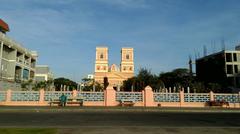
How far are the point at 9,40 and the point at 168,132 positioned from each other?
4299 centimetres

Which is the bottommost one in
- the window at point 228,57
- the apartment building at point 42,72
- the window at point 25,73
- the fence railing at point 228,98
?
the fence railing at point 228,98

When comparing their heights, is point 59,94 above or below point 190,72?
below

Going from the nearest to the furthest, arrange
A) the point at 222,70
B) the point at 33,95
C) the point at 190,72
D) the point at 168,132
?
the point at 168,132 < the point at 33,95 < the point at 222,70 < the point at 190,72

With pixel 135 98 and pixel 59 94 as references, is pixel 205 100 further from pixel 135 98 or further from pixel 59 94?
pixel 59 94

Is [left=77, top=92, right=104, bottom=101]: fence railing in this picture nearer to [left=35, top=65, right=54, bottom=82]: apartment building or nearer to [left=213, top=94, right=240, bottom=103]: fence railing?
[left=213, top=94, right=240, bottom=103]: fence railing

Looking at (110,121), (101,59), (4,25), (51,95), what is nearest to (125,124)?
(110,121)

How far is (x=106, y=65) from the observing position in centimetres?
11631

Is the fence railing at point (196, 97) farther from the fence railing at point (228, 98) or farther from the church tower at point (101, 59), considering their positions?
the church tower at point (101, 59)

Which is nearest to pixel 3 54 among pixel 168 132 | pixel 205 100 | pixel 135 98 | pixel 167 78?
pixel 135 98

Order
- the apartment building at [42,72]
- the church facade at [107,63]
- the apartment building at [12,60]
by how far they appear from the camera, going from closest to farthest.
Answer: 1. the apartment building at [12,60]
2. the apartment building at [42,72]
3. the church facade at [107,63]

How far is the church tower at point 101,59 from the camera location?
116188 millimetres

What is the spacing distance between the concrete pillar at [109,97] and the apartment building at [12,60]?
2123 centimetres

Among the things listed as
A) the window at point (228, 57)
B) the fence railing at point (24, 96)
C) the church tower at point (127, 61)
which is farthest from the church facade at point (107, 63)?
the fence railing at point (24, 96)

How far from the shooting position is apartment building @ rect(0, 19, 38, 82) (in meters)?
44.2
